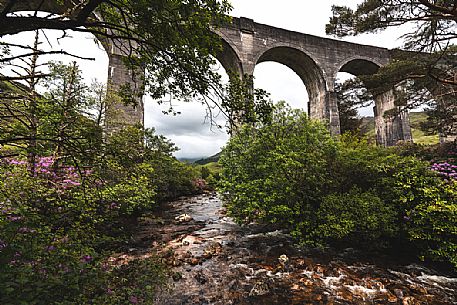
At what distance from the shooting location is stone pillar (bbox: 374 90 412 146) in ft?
53.9

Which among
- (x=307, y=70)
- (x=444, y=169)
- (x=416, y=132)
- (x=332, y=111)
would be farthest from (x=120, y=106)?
(x=416, y=132)

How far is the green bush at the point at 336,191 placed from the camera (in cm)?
441

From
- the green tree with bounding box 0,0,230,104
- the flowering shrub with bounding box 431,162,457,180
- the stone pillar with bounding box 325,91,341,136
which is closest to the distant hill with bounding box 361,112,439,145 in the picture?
the stone pillar with bounding box 325,91,341,136

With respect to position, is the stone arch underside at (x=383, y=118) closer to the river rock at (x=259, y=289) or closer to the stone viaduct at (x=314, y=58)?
the stone viaduct at (x=314, y=58)

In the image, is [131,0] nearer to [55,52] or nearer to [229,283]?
[55,52]

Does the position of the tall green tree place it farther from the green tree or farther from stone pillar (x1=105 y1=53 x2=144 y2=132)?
stone pillar (x1=105 y1=53 x2=144 y2=132)

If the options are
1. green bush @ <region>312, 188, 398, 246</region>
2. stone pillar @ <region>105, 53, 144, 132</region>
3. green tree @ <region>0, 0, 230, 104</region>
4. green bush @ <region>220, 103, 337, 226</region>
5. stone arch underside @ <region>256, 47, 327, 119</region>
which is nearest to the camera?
green tree @ <region>0, 0, 230, 104</region>

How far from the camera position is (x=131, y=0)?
220 centimetres

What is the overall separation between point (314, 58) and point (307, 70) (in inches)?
43.1

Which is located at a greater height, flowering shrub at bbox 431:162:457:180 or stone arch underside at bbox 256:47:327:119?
stone arch underside at bbox 256:47:327:119

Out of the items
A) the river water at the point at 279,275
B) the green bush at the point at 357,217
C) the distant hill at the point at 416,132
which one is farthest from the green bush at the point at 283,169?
the distant hill at the point at 416,132

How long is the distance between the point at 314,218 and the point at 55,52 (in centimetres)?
542

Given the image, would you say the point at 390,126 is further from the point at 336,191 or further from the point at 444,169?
the point at 336,191

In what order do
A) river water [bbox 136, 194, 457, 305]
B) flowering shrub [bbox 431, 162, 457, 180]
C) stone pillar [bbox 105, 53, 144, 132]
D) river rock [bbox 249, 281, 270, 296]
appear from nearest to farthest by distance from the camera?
river water [bbox 136, 194, 457, 305] → river rock [bbox 249, 281, 270, 296] → flowering shrub [bbox 431, 162, 457, 180] → stone pillar [bbox 105, 53, 144, 132]
